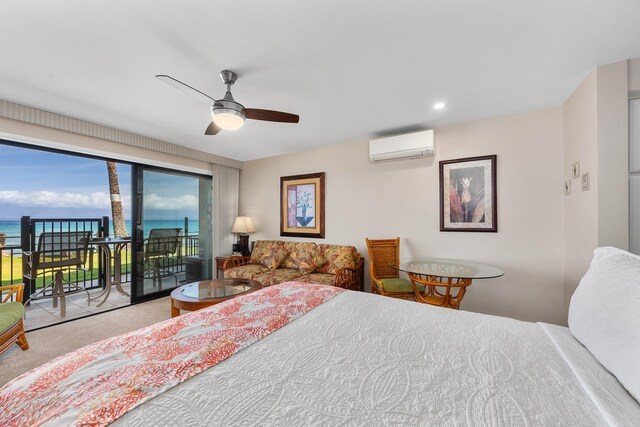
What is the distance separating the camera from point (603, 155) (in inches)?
72.9

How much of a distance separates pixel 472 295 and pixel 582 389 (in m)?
2.34

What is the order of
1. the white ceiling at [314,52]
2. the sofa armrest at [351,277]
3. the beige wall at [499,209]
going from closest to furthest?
the white ceiling at [314,52], the beige wall at [499,209], the sofa armrest at [351,277]

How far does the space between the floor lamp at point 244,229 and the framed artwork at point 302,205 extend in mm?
621

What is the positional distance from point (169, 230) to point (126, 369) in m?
3.67

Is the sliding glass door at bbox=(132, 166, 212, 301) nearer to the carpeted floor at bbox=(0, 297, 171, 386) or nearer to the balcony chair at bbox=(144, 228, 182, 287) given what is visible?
the balcony chair at bbox=(144, 228, 182, 287)

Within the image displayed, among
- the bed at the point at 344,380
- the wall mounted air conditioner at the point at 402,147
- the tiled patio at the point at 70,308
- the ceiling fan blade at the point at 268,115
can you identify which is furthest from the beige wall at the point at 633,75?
the tiled patio at the point at 70,308

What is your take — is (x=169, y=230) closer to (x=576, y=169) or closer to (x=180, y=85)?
(x=180, y=85)

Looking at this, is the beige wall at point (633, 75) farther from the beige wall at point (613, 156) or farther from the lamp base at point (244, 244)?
the lamp base at point (244, 244)

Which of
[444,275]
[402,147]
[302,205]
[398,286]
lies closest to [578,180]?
[444,275]

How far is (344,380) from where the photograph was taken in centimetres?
86

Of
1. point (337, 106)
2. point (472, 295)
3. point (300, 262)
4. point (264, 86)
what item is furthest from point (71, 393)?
point (472, 295)

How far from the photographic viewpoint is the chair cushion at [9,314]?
6.75 feet

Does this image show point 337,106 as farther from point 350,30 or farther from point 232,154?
point 232,154

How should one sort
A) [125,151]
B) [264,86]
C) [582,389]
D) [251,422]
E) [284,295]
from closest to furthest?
1. [251,422]
2. [582,389]
3. [284,295]
4. [264,86]
5. [125,151]
